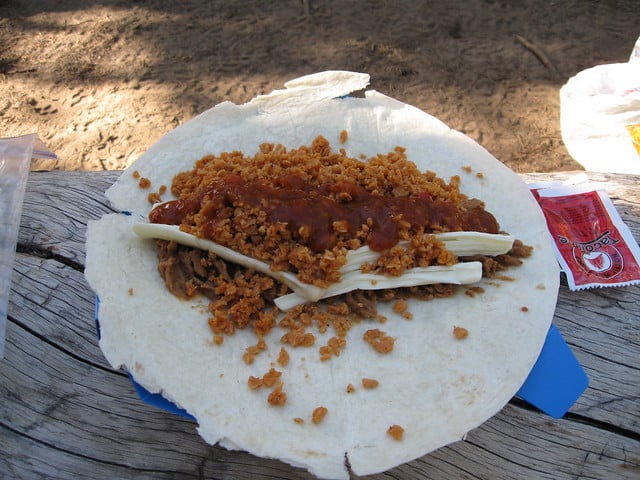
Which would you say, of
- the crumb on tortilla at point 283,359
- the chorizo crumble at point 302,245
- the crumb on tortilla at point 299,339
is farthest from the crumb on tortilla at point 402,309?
the crumb on tortilla at point 283,359

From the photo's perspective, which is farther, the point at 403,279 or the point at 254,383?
the point at 403,279

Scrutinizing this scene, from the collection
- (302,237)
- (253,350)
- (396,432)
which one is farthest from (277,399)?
(302,237)

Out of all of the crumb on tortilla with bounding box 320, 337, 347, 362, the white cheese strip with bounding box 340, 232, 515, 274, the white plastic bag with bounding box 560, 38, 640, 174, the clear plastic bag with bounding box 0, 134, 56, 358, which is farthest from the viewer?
the white plastic bag with bounding box 560, 38, 640, 174

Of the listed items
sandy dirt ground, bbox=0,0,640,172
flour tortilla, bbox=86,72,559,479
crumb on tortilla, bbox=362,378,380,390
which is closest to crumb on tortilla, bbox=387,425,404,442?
flour tortilla, bbox=86,72,559,479

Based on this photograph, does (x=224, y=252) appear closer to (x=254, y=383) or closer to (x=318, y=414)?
(x=254, y=383)

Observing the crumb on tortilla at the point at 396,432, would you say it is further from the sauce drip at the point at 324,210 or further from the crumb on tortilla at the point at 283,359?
the sauce drip at the point at 324,210

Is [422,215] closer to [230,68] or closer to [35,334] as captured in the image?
[35,334]

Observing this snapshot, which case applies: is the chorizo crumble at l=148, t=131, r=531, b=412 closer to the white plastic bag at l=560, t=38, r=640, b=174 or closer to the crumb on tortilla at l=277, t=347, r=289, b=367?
the crumb on tortilla at l=277, t=347, r=289, b=367
